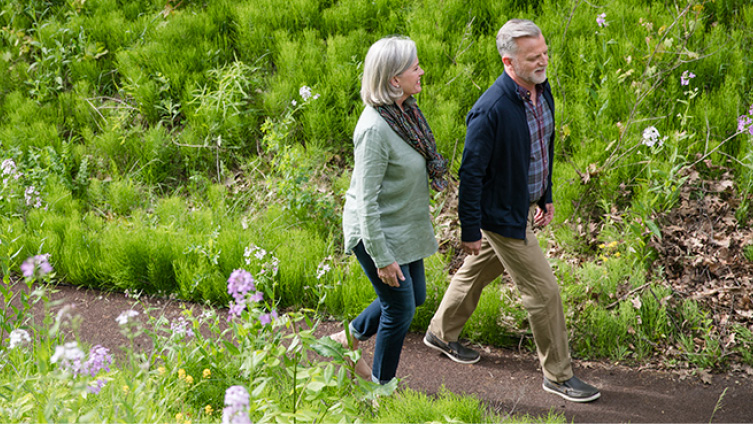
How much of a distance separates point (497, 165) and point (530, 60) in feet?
1.82

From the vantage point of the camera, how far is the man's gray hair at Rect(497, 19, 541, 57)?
3.34 m

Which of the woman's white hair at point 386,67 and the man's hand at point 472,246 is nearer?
the woman's white hair at point 386,67

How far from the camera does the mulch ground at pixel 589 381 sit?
12.1 ft

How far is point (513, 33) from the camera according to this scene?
335 cm

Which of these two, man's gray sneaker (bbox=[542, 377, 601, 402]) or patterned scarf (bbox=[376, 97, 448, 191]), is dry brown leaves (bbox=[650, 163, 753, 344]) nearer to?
man's gray sneaker (bbox=[542, 377, 601, 402])

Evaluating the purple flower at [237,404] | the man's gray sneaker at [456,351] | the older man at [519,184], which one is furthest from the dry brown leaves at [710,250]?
the purple flower at [237,404]

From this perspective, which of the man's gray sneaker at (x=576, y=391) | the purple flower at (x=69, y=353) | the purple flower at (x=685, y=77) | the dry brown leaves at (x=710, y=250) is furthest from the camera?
the purple flower at (x=685, y=77)

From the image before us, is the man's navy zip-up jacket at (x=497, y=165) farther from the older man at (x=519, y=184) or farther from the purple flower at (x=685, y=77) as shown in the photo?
the purple flower at (x=685, y=77)

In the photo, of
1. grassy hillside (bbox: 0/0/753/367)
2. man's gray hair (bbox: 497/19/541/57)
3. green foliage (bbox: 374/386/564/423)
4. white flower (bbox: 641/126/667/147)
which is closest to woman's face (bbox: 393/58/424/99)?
man's gray hair (bbox: 497/19/541/57)

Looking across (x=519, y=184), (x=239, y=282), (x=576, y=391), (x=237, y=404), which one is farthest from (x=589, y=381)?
(x=237, y=404)

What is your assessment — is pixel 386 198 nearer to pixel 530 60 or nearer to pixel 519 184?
A: pixel 519 184

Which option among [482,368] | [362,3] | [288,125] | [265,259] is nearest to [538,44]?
[482,368]

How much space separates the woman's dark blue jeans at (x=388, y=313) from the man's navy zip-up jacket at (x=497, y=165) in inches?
15.1

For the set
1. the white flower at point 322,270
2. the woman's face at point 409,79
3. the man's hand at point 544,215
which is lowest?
the white flower at point 322,270
